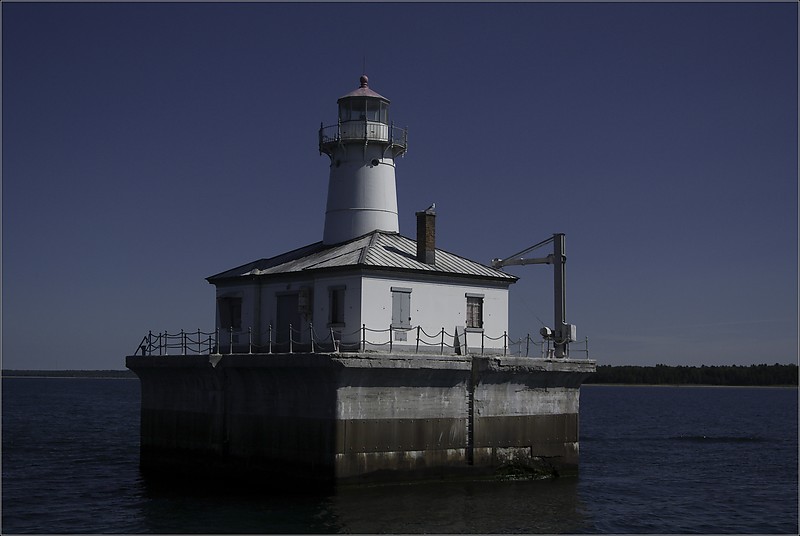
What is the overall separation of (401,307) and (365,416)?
15.1ft

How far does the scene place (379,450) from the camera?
31.6 metres

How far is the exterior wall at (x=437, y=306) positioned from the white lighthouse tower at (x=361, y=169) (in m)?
5.39

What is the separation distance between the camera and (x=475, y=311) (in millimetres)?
36562

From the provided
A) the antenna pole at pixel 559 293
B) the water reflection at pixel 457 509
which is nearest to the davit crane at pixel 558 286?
the antenna pole at pixel 559 293

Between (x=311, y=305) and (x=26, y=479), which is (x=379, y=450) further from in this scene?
(x=26, y=479)

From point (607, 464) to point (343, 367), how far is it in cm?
1773

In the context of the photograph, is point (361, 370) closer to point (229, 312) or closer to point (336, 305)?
point (336, 305)

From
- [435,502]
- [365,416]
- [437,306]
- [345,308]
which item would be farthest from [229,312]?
[435,502]

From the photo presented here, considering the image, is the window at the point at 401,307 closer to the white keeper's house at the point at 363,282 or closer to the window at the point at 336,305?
the white keeper's house at the point at 363,282

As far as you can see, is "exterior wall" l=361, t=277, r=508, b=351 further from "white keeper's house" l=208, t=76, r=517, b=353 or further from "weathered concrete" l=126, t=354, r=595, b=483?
"weathered concrete" l=126, t=354, r=595, b=483

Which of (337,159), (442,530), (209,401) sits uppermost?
(337,159)

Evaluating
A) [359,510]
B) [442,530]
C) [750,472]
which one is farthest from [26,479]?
[750,472]

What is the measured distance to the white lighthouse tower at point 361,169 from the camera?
39906 mm

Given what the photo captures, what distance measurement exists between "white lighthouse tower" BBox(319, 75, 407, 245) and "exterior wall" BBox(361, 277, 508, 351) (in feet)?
17.7
